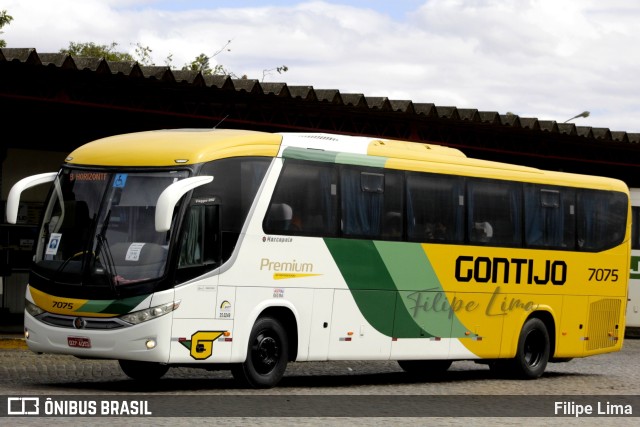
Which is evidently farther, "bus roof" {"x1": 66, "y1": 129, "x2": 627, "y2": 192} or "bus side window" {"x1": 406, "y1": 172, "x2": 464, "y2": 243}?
"bus side window" {"x1": 406, "y1": 172, "x2": 464, "y2": 243}

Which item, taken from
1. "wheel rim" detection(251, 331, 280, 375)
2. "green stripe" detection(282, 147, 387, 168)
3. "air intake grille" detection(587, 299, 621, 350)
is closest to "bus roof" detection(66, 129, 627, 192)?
"green stripe" detection(282, 147, 387, 168)

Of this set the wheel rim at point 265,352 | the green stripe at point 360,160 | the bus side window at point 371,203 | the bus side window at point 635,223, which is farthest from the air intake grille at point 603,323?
the bus side window at point 635,223

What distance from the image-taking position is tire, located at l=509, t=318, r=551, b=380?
21250mm

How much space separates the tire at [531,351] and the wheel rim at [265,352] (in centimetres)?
523

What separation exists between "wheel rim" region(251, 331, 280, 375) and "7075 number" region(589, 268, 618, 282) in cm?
706

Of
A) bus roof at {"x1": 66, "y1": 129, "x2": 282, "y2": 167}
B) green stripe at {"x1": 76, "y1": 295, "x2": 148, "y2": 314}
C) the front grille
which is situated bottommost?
the front grille

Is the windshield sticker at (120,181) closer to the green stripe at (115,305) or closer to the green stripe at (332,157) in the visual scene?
the green stripe at (115,305)

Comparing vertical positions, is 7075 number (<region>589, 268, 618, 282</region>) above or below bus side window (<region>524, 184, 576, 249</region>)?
below

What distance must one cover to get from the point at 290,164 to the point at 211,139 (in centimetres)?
120

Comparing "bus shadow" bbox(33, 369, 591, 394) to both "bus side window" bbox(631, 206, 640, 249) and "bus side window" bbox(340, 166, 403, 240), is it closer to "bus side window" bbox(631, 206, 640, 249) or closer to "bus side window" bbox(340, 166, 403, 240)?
"bus side window" bbox(340, 166, 403, 240)

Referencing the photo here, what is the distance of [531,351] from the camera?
21594mm

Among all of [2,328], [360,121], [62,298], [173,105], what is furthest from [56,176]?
[360,121]

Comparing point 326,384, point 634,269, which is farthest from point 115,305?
point 634,269

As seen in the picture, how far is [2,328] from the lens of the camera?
28.7 metres
